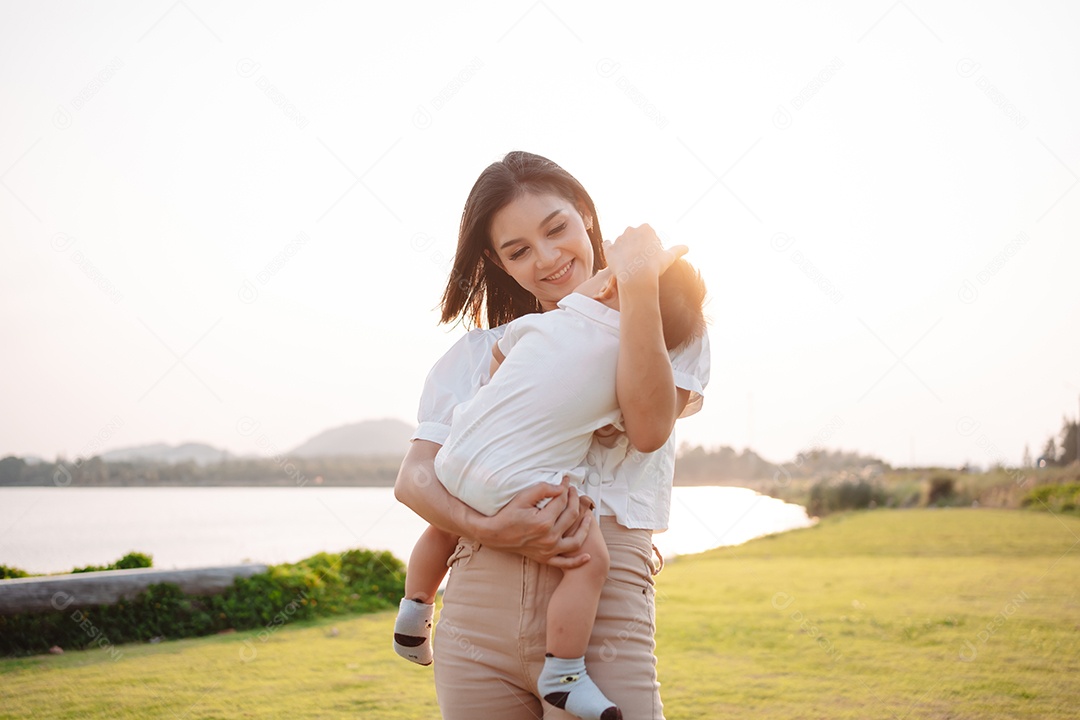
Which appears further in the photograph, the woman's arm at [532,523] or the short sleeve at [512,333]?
the short sleeve at [512,333]

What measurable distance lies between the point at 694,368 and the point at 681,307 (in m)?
0.13

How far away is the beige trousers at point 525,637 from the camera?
153cm

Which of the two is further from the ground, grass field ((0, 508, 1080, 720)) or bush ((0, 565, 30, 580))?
bush ((0, 565, 30, 580))

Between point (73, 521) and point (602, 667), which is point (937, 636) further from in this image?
point (73, 521)

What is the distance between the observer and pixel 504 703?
5.20ft

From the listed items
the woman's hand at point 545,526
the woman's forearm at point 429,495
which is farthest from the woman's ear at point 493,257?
the woman's hand at point 545,526

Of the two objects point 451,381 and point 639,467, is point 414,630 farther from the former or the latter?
point 639,467

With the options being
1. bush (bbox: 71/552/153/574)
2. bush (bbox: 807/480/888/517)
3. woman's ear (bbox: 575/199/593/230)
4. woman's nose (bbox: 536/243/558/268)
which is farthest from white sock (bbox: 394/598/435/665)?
bush (bbox: 807/480/888/517)

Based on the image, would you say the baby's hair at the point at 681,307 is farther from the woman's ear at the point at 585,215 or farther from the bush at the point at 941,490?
the bush at the point at 941,490

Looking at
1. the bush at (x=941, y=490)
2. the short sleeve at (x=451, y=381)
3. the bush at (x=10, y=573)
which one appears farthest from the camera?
the bush at (x=941, y=490)

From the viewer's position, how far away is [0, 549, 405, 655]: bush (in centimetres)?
486

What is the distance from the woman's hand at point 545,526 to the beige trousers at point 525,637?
69 mm

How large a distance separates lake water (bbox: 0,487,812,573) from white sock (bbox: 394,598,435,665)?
0.59 metres

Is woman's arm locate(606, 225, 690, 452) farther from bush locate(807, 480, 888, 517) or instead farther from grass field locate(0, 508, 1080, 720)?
bush locate(807, 480, 888, 517)
